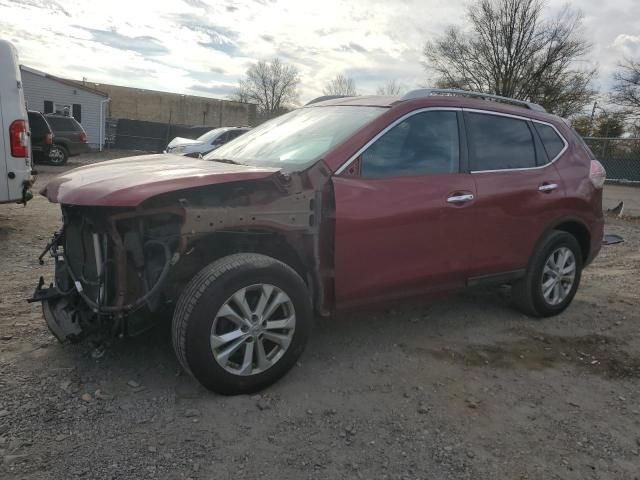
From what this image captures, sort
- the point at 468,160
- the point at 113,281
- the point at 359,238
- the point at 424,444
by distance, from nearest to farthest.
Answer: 1. the point at 424,444
2. the point at 113,281
3. the point at 359,238
4. the point at 468,160

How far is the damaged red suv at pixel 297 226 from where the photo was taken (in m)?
2.86

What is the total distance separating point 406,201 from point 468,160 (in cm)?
75

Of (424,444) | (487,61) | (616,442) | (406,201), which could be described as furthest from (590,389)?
(487,61)

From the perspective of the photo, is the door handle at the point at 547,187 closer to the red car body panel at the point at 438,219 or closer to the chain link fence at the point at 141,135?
the red car body panel at the point at 438,219

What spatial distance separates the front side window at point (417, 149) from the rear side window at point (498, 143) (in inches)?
7.4

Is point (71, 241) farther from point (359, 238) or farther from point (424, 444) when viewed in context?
point (424, 444)

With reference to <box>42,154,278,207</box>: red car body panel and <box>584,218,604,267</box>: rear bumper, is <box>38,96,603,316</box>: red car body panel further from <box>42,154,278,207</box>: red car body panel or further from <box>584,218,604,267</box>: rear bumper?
<box>584,218,604,267</box>: rear bumper

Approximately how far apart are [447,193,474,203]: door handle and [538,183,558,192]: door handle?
0.86 metres

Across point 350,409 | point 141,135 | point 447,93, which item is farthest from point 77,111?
point 350,409

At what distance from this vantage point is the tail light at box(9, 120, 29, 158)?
256 inches

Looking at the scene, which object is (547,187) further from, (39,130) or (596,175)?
(39,130)

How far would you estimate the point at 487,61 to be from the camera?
101 ft

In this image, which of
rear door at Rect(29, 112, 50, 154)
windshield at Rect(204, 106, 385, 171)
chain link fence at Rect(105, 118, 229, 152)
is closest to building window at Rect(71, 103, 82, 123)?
chain link fence at Rect(105, 118, 229, 152)

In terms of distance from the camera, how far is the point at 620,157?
60.6ft
